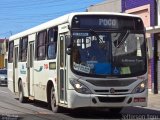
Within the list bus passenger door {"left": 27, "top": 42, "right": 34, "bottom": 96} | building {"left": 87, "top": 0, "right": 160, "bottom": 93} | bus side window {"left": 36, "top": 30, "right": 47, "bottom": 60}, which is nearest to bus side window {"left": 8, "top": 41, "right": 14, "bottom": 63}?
bus passenger door {"left": 27, "top": 42, "right": 34, "bottom": 96}

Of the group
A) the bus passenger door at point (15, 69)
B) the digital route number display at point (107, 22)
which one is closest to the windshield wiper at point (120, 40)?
the digital route number display at point (107, 22)

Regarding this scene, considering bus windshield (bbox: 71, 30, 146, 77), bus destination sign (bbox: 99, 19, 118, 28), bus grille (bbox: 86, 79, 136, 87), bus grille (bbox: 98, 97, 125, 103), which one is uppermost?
bus destination sign (bbox: 99, 19, 118, 28)

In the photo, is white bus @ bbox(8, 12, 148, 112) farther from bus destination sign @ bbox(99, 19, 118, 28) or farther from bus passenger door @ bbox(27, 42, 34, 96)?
bus passenger door @ bbox(27, 42, 34, 96)

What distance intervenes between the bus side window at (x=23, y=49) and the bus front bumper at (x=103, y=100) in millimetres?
6834

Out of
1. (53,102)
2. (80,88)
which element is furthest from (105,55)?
(53,102)

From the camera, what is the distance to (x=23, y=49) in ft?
71.4

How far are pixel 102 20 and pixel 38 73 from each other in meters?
4.52

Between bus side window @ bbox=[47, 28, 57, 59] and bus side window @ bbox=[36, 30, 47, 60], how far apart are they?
577 mm

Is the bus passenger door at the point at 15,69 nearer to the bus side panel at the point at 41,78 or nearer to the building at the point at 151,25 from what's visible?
the bus side panel at the point at 41,78

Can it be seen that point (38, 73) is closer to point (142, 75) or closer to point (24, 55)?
point (24, 55)

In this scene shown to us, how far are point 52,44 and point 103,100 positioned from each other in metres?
3.18

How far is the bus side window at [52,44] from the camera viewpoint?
16.7 meters

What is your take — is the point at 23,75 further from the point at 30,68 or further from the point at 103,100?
the point at 103,100

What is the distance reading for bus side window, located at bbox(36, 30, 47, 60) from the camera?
18.0 m
